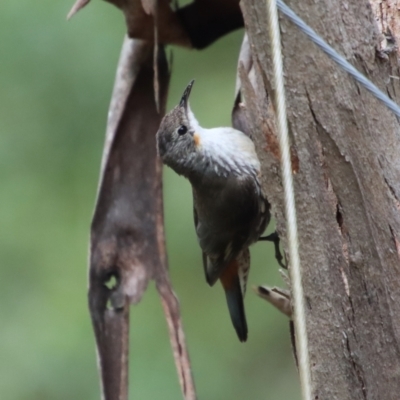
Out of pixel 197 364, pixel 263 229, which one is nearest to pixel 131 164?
pixel 263 229

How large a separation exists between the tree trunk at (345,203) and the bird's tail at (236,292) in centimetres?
153

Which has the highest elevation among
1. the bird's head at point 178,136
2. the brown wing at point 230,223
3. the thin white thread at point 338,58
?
the thin white thread at point 338,58

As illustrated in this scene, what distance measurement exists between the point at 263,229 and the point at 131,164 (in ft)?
2.06

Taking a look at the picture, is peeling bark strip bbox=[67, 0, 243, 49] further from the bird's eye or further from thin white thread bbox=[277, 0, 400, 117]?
thin white thread bbox=[277, 0, 400, 117]

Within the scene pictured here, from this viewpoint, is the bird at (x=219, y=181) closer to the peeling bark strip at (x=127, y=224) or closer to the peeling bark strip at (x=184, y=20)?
the peeling bark strip at (x=127, y=224)

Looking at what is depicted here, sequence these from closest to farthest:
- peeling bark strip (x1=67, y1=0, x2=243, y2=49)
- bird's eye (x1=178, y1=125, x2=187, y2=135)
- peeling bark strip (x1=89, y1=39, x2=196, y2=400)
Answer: peeling bark strip (x1=89, y1=39, x2=196, y2=400), peeling bark strip (x1=67, y1=0, x2=243, y2=49), bird's eye (x1=178, y1=125, x2=187, y2=135)

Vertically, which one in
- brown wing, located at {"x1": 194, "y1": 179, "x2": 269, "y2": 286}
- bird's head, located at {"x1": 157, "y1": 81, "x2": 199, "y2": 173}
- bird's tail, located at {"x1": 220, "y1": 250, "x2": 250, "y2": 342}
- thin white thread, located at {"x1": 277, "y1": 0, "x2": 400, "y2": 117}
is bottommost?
bird's tail, located at {"x1": 220, "y1": 250, "x2": 250, "y2": 342}

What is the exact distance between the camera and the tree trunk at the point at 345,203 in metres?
2.08

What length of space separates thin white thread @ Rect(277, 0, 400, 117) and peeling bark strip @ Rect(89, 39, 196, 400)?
1281 millimetres

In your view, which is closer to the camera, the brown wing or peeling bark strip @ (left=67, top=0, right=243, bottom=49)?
peeling bark strip @ (left=67, top=0, right=243, bottom=49)

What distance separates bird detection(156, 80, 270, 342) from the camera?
3461 mm

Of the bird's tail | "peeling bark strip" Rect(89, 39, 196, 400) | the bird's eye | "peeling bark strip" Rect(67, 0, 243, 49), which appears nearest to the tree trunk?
"peeling bark strip" Rect(89, 39, 196, 400)

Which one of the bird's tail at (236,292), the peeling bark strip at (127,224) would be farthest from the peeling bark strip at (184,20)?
the bird's tail at (236,292)

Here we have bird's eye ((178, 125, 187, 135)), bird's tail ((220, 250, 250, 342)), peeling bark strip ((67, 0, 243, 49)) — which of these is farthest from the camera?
bird's tail ((220, 250, 250, 342))
